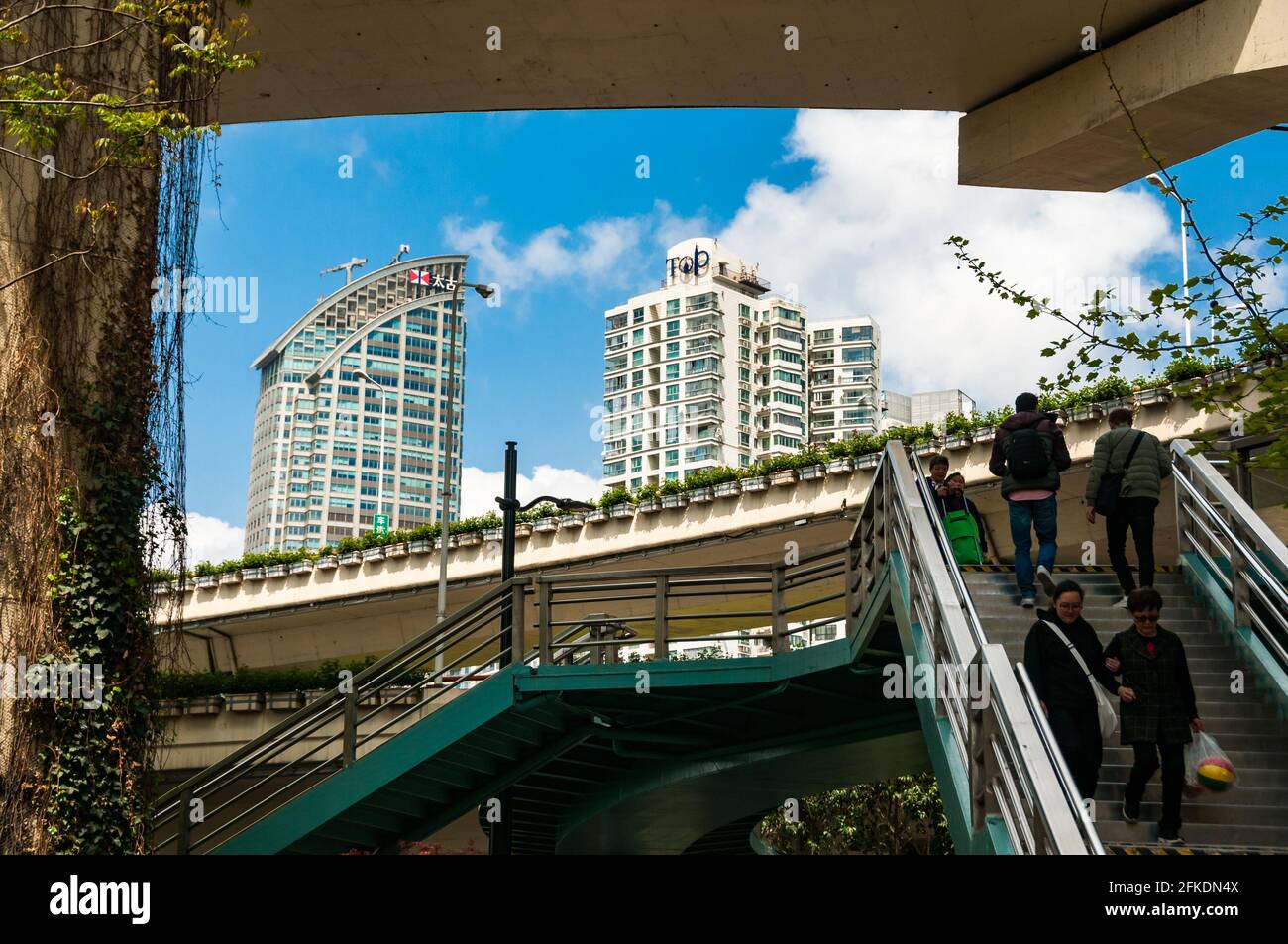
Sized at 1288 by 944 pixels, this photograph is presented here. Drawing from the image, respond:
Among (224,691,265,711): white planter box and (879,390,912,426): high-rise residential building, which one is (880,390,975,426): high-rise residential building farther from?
(224,691,265,711): white planter box

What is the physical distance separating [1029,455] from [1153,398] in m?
22.9

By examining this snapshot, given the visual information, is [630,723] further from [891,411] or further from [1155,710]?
[891,411]

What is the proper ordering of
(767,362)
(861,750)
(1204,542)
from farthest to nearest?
(767,362) → (861,750) → (1204,542)

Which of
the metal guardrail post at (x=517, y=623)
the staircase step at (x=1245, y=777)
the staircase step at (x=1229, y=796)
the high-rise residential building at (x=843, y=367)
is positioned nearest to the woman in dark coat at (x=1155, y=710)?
the staircase step at (x=1229, y=796)

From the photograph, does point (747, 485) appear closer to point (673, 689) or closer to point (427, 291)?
point (673, 689)

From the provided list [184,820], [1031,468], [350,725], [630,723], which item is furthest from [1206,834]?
[184,820]

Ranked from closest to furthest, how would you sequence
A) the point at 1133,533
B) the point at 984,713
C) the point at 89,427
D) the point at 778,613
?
the point at 984,713 → the point at 1133,533 → the point at 89,427 → the point at 778,613

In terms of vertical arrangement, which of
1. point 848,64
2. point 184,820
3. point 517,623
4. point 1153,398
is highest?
point 848,64

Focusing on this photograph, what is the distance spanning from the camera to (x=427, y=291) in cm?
19062

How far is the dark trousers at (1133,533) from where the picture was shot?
11859 millimetres

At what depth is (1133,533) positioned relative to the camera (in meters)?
12.2

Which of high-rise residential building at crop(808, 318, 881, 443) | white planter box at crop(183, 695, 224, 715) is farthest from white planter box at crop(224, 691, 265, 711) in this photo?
high-rise residential building at crop(808, 318, 881, 443)
